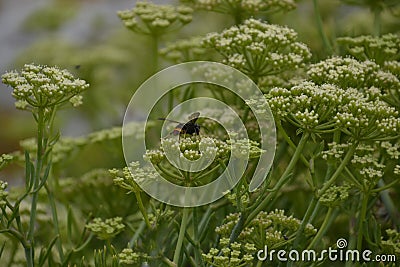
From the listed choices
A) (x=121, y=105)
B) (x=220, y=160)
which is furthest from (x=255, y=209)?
(x=121, y=105)

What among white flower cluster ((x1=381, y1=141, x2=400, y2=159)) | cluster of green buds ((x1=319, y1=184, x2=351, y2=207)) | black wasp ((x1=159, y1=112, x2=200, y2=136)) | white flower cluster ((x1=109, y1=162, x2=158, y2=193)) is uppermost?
black wasp ((x1=159, y1=112, x2=200, y2=136))

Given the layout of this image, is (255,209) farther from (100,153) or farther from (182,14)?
(100,153)

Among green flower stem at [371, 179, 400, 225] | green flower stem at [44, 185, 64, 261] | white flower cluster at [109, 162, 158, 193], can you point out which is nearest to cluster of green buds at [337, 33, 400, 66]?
green flower stem at [371, 179, 400, 225]

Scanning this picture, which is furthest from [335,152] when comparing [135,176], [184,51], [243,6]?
[184,51]
